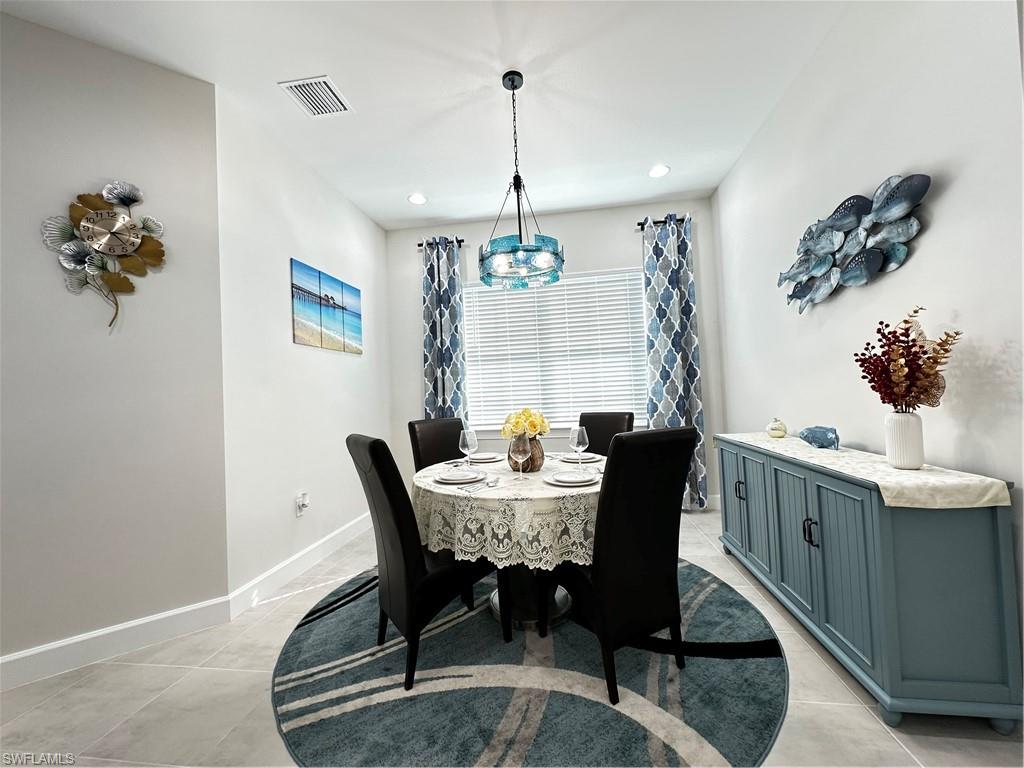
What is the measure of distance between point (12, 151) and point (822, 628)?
4001 millimetres

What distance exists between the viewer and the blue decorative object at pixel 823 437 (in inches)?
81.9

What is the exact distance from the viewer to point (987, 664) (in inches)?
53.9

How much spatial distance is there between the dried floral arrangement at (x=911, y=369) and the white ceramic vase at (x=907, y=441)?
41mm

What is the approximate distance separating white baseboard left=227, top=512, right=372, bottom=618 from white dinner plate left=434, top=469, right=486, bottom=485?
142 cm

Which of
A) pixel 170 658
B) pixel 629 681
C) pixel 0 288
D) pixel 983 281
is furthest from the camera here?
pixel 170 658

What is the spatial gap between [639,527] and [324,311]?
285 cm

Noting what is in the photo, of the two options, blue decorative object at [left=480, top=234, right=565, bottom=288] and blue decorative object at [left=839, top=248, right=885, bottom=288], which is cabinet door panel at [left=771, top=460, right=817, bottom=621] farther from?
blue decorative object at [left=480, top=234, right=565, bottom=288]

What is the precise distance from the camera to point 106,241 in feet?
6.75

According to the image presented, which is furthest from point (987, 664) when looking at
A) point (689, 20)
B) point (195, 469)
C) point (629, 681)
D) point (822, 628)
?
point (195, 469)

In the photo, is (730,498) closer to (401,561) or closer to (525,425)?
(525,425)

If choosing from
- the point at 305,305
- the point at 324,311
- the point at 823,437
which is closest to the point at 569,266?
the point at 324,311

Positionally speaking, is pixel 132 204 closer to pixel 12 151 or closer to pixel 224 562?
pixel 12 151

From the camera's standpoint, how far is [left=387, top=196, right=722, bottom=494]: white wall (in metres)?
4.04

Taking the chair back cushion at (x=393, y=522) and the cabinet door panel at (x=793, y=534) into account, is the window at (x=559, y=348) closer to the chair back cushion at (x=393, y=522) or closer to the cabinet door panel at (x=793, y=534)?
the cabinet door panel at (x=793, y=534)
